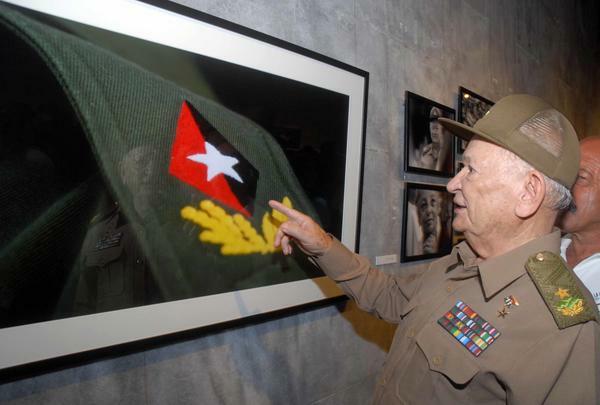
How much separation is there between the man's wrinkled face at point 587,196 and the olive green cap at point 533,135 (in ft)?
2.81

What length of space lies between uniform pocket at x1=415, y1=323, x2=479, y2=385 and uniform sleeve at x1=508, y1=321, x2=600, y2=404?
10 centimetres

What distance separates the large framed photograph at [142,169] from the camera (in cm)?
76

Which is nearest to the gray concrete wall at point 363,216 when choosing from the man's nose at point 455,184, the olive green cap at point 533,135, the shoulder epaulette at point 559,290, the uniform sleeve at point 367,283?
the uniform sleeve at point 367,283

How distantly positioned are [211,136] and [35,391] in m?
0.75

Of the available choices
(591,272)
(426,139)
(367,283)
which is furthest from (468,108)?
(367,283)

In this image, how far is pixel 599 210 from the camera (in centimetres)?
172

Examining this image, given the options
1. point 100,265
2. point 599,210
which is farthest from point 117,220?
point 599,210

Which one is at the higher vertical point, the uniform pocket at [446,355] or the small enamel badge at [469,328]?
the small enamel badge at [469,328]

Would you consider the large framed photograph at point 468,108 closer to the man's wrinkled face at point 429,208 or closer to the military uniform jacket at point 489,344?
the man's wrinkled face at point 429,208

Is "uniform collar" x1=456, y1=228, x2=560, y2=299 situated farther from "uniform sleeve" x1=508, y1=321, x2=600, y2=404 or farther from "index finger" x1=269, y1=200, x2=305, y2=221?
"index finger" x1=269, y1=200, x2=305, y2=221

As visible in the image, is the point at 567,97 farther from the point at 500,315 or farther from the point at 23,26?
the point at 23,26

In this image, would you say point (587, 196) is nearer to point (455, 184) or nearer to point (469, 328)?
point (455, 184)

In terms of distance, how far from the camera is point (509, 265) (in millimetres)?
998

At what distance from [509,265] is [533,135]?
361 millimetres
